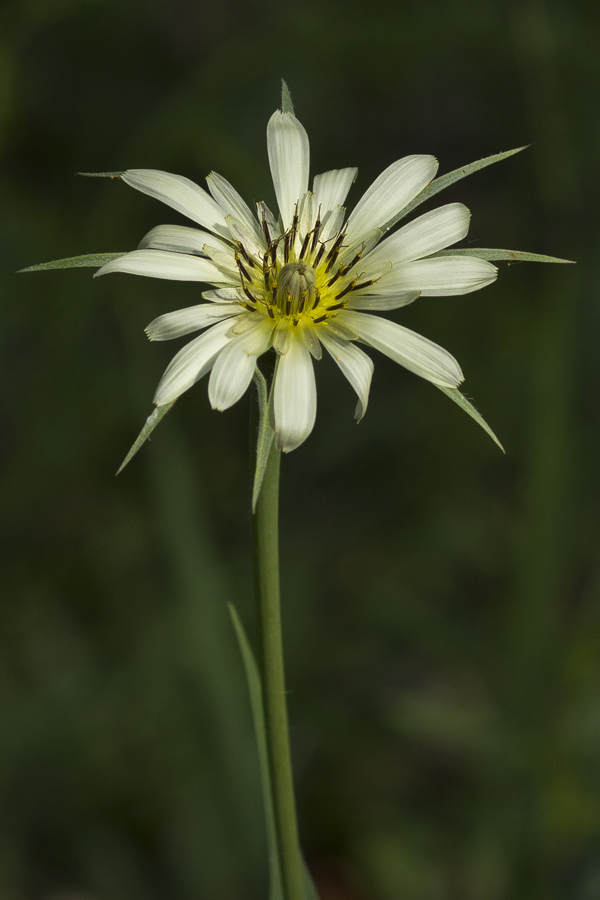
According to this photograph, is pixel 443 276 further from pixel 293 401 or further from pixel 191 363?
pixel 191 363

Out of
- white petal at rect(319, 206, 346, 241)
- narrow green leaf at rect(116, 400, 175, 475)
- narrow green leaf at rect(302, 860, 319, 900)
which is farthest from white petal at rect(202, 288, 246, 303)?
narrow green leaf at rect(302, 860, 319, 900)

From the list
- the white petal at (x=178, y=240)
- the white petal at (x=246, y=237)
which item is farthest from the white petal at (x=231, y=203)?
the white petal at (x=178, y=240)

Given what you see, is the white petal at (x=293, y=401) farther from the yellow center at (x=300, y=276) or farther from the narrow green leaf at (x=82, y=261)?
the narrow green leaf at (x=82, y=261)

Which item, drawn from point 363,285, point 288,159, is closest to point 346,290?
point 363,285

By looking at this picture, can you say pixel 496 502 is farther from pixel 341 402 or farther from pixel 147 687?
pixel 147 687

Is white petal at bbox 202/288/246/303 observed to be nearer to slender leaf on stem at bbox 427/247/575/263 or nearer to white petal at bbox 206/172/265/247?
white petal at bbox 206/172/265/247
